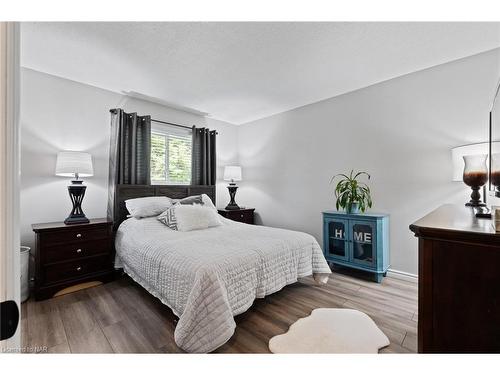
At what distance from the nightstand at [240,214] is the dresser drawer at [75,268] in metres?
1.82

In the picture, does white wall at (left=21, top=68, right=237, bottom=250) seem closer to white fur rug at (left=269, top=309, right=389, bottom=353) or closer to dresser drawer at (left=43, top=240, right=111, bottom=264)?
dresser drawer at (left=43, top=240, right=111, bottom=264)

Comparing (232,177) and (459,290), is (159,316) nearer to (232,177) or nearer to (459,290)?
(459,290)

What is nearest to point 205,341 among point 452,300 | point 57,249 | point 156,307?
point 156,307

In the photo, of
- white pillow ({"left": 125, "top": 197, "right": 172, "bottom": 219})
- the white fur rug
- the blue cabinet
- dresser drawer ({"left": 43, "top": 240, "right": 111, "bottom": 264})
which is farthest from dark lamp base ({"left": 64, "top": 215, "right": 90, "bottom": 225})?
the blue cabinet

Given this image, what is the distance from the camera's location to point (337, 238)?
300 cm

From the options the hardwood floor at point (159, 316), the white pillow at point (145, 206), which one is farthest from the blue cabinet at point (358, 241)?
the white pillow at point (145, 206)

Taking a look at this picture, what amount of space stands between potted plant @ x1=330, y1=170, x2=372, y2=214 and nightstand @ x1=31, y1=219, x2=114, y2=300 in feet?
9.78

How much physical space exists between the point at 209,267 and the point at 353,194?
85.2 inches

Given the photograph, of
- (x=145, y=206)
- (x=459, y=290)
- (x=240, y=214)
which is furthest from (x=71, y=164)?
(x=459, y=290)

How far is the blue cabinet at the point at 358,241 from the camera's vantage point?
2654 mm

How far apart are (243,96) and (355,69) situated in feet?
5.04

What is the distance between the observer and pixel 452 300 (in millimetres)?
753

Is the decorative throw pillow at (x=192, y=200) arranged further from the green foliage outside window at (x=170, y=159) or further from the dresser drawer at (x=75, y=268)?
the dresser drawer at (x=75, y=268)
